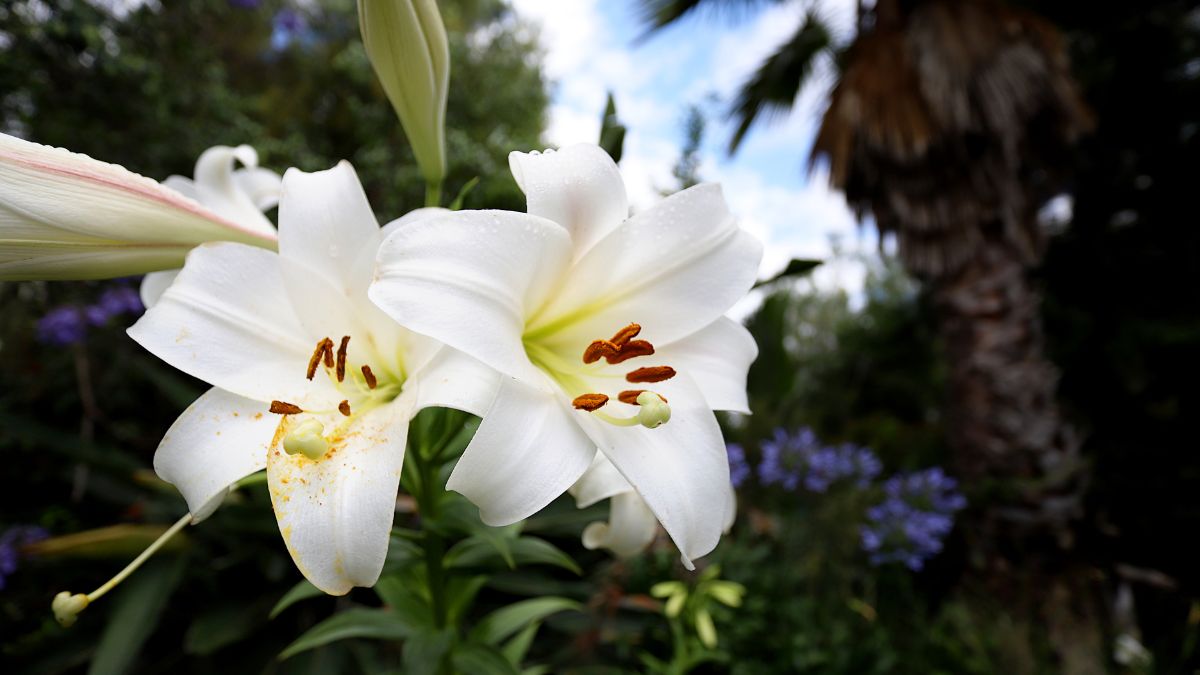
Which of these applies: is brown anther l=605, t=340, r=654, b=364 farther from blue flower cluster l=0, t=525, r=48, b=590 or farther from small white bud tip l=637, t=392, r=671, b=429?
blue flower cluster l=0, t=525, r=48, b=590

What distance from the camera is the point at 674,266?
452mm

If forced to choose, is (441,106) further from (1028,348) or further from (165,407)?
Result: (1028,348)

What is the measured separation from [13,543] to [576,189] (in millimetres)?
1580

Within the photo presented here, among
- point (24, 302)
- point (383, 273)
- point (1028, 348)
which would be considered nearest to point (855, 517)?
point (1028, 348)

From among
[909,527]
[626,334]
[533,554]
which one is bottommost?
[909,527]

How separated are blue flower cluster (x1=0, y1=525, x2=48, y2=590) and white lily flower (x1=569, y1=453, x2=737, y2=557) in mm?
1292

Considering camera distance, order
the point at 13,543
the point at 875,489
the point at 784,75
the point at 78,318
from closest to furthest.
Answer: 1. the point at 13,543
2. the point at 78,318
3. the point at 875,489
4. the point at 784,75

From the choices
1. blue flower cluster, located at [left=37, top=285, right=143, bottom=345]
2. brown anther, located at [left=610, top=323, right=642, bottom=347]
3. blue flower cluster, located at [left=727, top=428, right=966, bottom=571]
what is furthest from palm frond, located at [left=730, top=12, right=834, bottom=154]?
brown anther, located at [left=610, top=323, right=642, bottom=347]

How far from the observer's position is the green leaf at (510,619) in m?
0.64

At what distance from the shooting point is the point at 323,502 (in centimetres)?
36

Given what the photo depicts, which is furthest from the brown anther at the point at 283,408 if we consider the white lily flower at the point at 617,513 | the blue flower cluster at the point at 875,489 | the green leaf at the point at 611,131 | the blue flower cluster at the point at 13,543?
the blue flower cluster at the point at 875,489

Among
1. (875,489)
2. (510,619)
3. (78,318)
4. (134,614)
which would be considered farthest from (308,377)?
(875,489)

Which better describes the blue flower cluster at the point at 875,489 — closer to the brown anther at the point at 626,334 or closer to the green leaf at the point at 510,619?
the green leaf at the point at 510,619

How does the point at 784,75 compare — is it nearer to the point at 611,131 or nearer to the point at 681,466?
the point at 611,131
